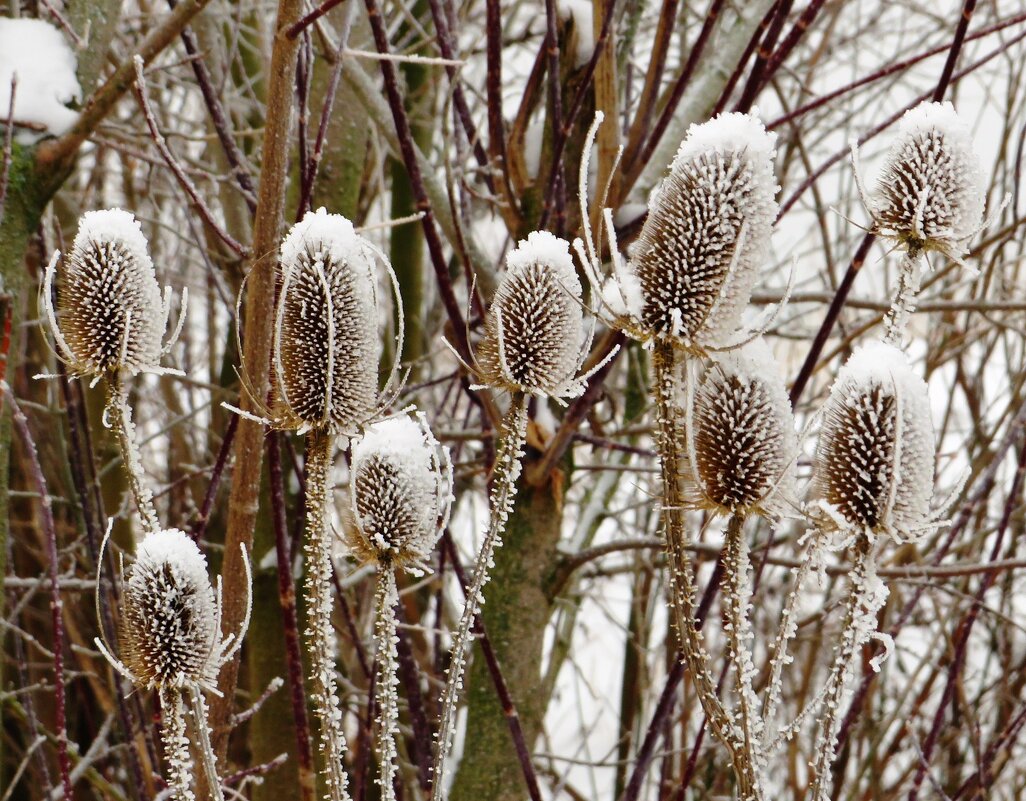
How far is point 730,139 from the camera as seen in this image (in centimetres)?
84

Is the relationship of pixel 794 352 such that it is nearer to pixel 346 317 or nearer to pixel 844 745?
pixel 844 745

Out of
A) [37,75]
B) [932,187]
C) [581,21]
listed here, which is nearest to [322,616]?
[932,187]

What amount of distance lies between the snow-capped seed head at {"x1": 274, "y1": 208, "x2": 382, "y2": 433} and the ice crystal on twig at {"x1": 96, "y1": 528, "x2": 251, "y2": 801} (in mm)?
143

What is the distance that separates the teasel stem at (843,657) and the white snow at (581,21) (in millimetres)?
1134

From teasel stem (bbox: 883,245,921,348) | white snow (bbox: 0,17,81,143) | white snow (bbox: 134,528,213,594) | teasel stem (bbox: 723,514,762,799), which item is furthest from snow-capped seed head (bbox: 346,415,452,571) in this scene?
white snow (bbox: 0,17,81,143)

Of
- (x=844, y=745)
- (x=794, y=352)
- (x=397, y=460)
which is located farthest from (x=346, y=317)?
(x=794, y=352)

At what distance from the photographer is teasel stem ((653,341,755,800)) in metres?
0.87

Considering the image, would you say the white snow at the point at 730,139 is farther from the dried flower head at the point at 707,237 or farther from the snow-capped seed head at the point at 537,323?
the snow-capped seed head at the point at 537,323

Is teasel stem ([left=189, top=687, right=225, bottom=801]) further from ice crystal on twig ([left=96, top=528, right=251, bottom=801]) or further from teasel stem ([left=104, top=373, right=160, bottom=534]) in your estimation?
teasel stem ([left=104, top=373, right=160, bottom=534])

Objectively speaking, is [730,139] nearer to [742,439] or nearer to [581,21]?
[742,439]

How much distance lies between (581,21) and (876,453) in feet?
3.71

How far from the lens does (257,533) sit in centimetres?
245

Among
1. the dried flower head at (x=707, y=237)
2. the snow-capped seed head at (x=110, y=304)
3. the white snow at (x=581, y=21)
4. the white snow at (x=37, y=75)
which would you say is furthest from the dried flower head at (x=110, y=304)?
the white snow at (x=581, y=21)

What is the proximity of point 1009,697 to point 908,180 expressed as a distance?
303 centimetres
